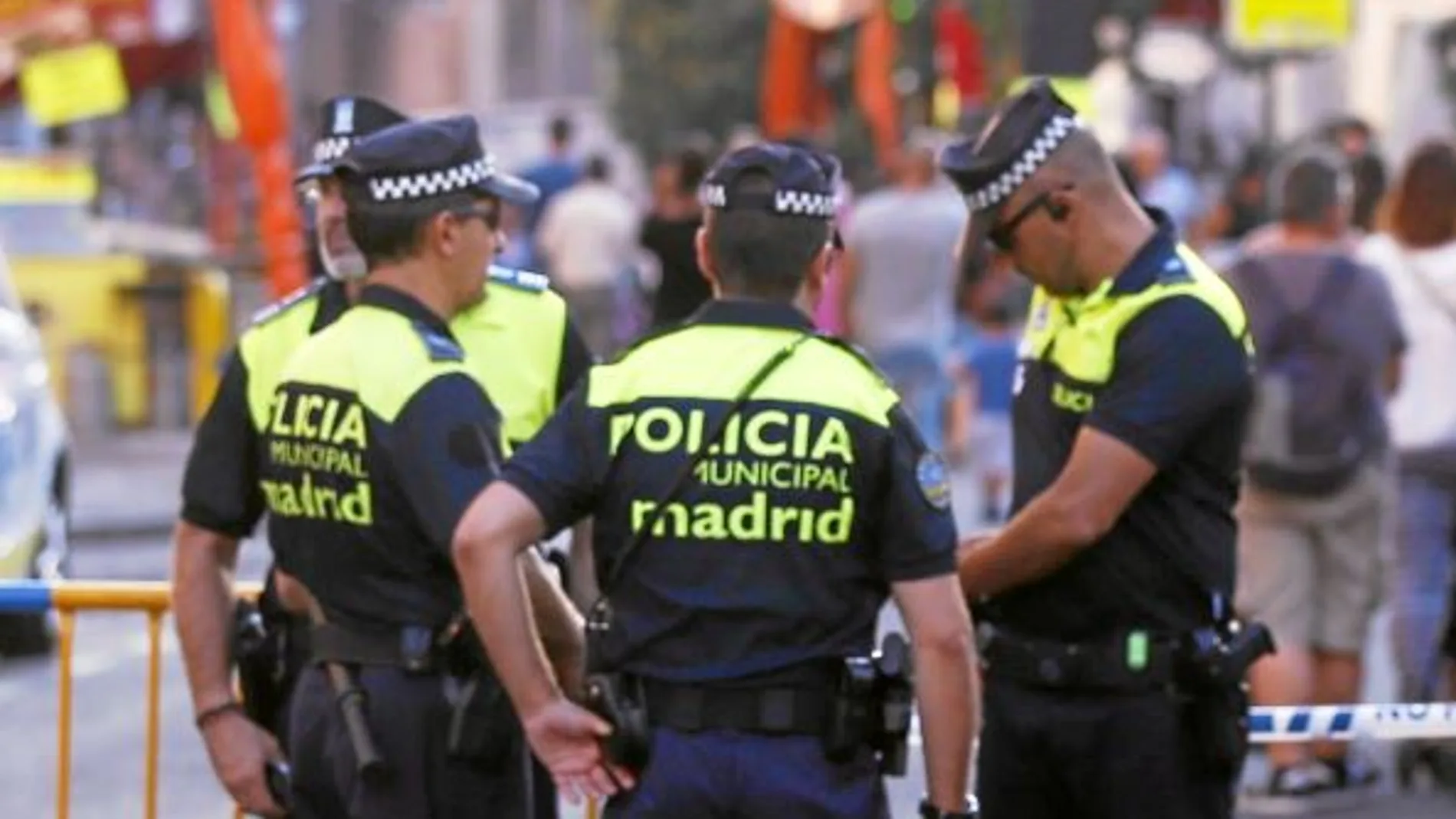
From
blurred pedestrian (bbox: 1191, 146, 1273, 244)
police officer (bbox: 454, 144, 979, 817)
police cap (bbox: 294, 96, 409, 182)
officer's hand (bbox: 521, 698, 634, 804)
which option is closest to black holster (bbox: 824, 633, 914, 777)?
police officer (bbox: 454, 144, 979, 817)

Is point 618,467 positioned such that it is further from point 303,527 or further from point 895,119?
point 895,119

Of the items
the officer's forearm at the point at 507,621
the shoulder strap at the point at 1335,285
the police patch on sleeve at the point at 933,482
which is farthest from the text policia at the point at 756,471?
the shoulder strap at the point at 1335,285

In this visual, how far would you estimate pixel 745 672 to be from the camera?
238 inches

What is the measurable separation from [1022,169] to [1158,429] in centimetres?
50

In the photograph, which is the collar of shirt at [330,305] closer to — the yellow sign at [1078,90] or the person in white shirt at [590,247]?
the yellow sign at [1078,90]

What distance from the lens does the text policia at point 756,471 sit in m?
6.03

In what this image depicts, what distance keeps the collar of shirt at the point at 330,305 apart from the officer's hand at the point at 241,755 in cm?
70

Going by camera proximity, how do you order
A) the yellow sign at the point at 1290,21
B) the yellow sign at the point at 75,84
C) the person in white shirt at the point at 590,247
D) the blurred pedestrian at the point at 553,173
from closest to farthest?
the yellow sign at the point at 75,84
the person in white shirt at the point at 590,247
the yellow sign at the point at 1290,21
the blurred pedestrian at the point at 553,173

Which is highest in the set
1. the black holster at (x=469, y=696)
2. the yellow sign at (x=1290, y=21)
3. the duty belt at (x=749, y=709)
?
the duty belt at (x=749, y=709)

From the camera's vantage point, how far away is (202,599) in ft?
22.6

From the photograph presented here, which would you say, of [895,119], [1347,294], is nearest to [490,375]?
[1347,294]

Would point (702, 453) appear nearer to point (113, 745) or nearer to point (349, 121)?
point (349, 121)

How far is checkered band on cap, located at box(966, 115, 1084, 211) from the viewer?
7.00 meters

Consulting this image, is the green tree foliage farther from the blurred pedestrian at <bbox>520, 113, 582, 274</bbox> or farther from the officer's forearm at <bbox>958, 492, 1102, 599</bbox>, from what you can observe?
the officer's forearm at <bbox>958, 492, 1102, 599</bbox>
